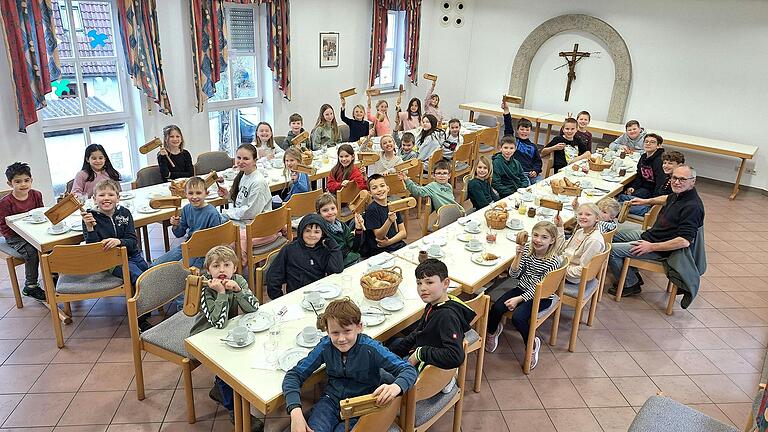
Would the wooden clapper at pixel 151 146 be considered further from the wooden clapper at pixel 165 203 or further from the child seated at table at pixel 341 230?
the child seated at table at pixel 341 230

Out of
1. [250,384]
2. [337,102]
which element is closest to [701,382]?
[250,384]

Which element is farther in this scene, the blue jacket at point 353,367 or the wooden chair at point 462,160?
the wooden chair at point 462,160

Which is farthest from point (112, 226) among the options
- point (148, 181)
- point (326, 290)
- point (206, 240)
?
point (326, 290)

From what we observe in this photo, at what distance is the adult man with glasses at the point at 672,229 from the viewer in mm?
5168

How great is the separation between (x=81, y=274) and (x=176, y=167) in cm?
236

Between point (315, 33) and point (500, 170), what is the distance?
472cm

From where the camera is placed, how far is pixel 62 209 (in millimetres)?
4398

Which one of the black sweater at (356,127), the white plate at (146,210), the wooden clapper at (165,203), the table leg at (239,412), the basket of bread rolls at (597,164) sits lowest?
the table leg at (239,412)

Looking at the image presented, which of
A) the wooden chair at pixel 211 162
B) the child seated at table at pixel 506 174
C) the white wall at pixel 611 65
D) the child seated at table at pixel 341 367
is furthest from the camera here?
the white wall at pixel 611 65

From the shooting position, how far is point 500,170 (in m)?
6.90

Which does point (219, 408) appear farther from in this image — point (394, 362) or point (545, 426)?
point (545, 426)

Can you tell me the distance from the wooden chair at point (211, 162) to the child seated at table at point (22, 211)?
1.94m

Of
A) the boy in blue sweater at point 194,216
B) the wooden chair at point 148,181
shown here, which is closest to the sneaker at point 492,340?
the boy in blue sweater at point 194,216

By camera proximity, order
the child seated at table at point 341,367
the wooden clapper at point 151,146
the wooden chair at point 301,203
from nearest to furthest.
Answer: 1. the child seated at table at point 341,367
2. the wooden chair at point 301,203
3. the wooden clapper at point 151,146
